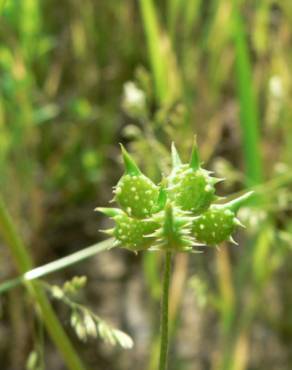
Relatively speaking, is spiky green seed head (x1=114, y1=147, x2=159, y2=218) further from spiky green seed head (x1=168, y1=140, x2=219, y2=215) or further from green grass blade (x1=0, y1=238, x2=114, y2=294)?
green grass blade (x1=0, y1=238, x2=114, y2=294)

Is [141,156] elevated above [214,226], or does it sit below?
above

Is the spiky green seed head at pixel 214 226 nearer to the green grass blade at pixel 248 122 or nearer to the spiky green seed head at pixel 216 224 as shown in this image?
the spiky green seed head at pixel 216 224

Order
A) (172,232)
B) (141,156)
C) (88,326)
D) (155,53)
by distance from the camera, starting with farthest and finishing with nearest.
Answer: (155,53) < (141,156) < (88,326) < (172,232)

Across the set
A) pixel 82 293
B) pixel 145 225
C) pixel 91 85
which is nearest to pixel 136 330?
pixel 82 293

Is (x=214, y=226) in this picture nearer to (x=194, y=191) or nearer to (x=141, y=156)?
(x=194, y=191)

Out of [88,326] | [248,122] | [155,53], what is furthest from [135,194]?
[155,53]

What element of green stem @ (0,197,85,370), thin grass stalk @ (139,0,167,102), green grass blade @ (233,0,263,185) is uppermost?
thin grass stalk @ (139,0,167,102)

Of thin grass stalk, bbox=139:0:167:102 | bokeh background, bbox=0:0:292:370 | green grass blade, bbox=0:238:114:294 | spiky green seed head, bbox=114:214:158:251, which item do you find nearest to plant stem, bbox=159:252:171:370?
spiky green seed head, bbox=114:214:158:251
